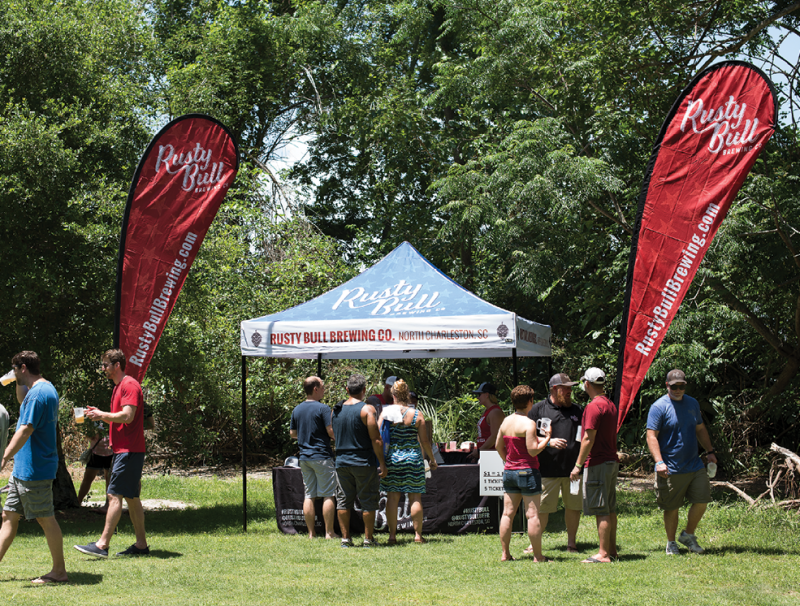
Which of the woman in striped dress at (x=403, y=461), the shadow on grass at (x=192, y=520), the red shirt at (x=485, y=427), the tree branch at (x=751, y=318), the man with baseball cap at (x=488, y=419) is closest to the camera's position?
the woman in striped dress at (x=403, y=461)

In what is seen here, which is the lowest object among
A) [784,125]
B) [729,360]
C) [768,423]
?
[768,423]

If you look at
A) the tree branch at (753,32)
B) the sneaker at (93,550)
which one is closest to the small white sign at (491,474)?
the sneaker at (93,550)

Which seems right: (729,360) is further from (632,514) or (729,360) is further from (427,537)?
(427,537)

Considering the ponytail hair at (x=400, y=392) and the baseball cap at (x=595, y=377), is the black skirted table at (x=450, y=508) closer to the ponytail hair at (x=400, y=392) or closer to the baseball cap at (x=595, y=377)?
the ponytail hair at (x=400, y=392)

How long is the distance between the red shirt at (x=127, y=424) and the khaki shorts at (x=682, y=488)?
4701 millimetres

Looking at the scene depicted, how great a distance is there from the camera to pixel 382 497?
29.1ft

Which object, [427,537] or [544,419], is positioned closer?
[544,419]

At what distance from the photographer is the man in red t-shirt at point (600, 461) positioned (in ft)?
22.8

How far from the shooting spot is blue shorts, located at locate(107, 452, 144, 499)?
7.15m

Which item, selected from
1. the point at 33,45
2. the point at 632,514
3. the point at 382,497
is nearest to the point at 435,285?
the point at 382,497

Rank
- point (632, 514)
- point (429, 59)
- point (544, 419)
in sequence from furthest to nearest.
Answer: point (429, 59) < point (632, 514) < point (544, 419)

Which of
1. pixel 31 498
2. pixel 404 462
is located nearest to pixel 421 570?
pixel 404 462

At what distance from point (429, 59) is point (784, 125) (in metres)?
11.3

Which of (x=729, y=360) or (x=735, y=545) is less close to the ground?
(x=729, y=360)
